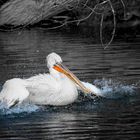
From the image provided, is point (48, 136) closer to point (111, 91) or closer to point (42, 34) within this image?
point (111, 91)

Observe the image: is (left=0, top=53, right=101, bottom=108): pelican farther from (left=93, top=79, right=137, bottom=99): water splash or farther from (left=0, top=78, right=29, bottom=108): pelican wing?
(left=93, top=79, right=137, bottom=99): water splash

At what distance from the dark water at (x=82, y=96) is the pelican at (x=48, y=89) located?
0.59ft

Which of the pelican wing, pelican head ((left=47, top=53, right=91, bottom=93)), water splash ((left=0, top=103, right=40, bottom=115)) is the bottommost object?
water splash ((left=0, top=103, right=40, bottom=115))

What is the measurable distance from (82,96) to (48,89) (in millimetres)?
1146

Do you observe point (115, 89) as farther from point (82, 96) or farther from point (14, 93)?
point (14, 93)

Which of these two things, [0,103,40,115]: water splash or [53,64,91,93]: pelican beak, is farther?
[53,64,91,93]: pelican beak

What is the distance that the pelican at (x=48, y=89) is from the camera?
36.7 feet

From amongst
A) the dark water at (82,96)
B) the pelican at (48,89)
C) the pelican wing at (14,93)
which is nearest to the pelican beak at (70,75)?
the pelican at (48,89)

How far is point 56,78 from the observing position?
12.0 meters

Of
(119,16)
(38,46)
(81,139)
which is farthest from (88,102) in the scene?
(119,16)

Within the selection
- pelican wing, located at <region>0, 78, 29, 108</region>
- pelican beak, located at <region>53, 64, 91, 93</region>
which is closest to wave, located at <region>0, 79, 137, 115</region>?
pelican wing, located at <region>0, 78, 29, 108</region>

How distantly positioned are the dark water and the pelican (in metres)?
0.18

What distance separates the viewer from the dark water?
372 inches

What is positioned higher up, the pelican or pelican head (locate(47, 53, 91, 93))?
pelican head (locate(47, 53, 91, 93))
